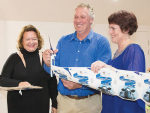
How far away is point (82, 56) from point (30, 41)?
82cm

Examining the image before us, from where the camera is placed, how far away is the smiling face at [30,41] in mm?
2201

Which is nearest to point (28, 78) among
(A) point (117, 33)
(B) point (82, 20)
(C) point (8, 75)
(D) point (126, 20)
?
(C) point (8, 75)

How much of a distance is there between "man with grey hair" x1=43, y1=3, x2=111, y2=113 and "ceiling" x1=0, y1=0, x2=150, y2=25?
58.8 inches

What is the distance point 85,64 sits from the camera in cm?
170

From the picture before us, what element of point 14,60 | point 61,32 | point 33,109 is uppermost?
point 61,32

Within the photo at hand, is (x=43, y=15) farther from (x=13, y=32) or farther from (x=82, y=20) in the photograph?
(x=82, y=20)

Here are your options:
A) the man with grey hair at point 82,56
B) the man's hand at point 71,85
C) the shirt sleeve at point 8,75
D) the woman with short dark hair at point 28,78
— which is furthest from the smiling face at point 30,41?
the man's hand at point 71,85

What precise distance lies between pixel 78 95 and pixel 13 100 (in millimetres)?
889

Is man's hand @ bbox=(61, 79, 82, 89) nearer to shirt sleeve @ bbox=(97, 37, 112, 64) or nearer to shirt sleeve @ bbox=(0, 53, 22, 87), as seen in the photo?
shirt sleeve @ bbox=(97, 37, 112, 64)

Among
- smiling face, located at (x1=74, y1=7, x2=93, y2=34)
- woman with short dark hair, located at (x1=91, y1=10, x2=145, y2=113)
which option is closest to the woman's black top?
smiling face, located at (x1=74, y1=7, x2=93, y2=34)

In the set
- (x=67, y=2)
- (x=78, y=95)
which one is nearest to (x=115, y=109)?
(x=78, y=95)

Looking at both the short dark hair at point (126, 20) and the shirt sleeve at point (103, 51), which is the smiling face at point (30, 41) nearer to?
the shirt sleeve at point (103, 51)

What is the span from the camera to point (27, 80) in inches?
83.1

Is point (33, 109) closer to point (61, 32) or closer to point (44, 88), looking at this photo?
point (44, 88)
